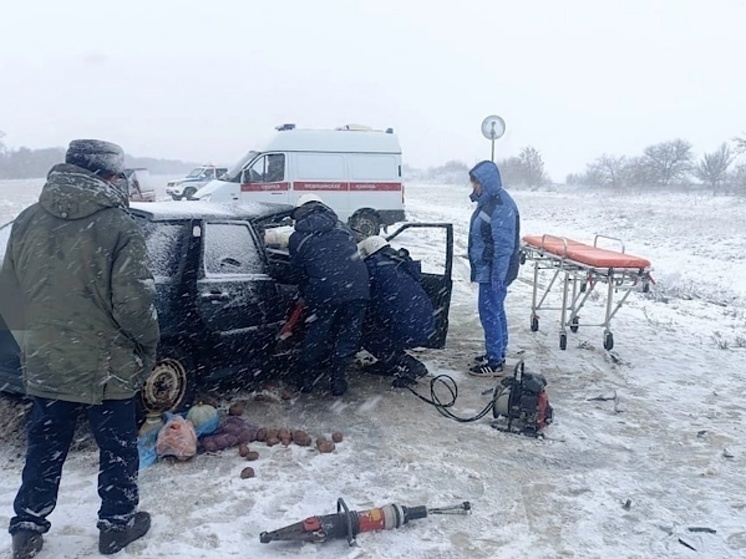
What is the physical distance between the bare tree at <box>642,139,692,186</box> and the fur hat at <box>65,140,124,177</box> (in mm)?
59449

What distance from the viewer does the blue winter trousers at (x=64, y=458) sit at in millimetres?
3123

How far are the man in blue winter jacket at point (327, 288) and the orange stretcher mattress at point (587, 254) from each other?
2444 mm

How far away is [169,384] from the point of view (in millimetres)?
4613

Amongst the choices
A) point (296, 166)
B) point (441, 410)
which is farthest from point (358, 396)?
point (296, 166)

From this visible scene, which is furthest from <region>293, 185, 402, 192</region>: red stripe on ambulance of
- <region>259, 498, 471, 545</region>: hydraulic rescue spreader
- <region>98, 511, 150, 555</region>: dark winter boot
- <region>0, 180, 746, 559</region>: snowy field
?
<region>98, 511, 150, 555</region>: dark winter boot

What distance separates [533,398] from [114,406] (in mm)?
2894

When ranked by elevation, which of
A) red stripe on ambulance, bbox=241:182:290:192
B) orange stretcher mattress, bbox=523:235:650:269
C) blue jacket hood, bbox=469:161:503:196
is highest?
blue jacket hood, bbox=469:161:503:196

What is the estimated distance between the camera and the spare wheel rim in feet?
14.7

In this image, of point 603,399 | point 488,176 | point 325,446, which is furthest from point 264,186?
point 325,446

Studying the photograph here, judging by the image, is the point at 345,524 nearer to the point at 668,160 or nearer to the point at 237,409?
the point at 237,409

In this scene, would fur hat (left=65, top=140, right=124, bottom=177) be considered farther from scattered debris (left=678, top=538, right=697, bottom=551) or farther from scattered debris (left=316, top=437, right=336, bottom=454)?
scattered debris (left=678, top=538, right=697, bottom=551)

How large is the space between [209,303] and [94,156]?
1.78 metres

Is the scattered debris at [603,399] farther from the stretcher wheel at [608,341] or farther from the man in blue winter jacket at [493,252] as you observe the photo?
the stretcher wheel at [608,341]

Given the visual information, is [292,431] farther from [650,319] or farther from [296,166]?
[296,166]
